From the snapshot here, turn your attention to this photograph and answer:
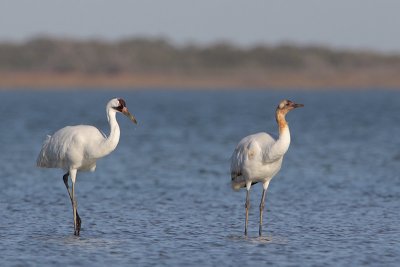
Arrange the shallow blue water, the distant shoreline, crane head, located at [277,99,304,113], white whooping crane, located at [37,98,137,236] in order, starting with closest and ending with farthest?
the shallow blue water → crane head, located at [277,99,304,113] → white whooping crane, located at [37,98,137,236] → the distant shoreline

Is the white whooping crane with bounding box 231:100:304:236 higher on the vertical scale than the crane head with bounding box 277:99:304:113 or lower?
lower

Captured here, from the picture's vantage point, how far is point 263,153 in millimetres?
13188

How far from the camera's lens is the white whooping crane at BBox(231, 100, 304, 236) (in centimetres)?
1300

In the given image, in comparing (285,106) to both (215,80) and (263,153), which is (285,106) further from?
(215,80)

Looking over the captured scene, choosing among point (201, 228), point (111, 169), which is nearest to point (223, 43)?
point (111, 169)

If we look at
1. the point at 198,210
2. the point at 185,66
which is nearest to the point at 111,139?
the point at 198,210

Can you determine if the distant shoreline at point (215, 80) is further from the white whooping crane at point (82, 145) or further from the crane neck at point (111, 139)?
the crane neck at point (111, 139)

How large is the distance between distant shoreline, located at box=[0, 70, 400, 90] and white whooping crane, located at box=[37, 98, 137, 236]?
86.4 metres

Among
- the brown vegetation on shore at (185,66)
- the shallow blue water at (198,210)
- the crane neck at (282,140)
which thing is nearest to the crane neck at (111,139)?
the shallow blue water at (198,210)

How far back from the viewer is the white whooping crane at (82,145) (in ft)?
43.9

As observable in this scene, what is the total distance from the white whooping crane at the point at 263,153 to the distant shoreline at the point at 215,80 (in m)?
86.5

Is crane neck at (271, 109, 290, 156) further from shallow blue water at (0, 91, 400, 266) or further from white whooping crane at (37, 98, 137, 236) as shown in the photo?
white whooping crane at (37, 98, 137, 236)

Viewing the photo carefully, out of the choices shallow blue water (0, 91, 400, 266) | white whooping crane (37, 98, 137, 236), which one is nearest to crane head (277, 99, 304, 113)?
shallow blue water (0, 91, 400, 266)

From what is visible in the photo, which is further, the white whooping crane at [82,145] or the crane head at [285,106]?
the white whooping crane at [82,145]
